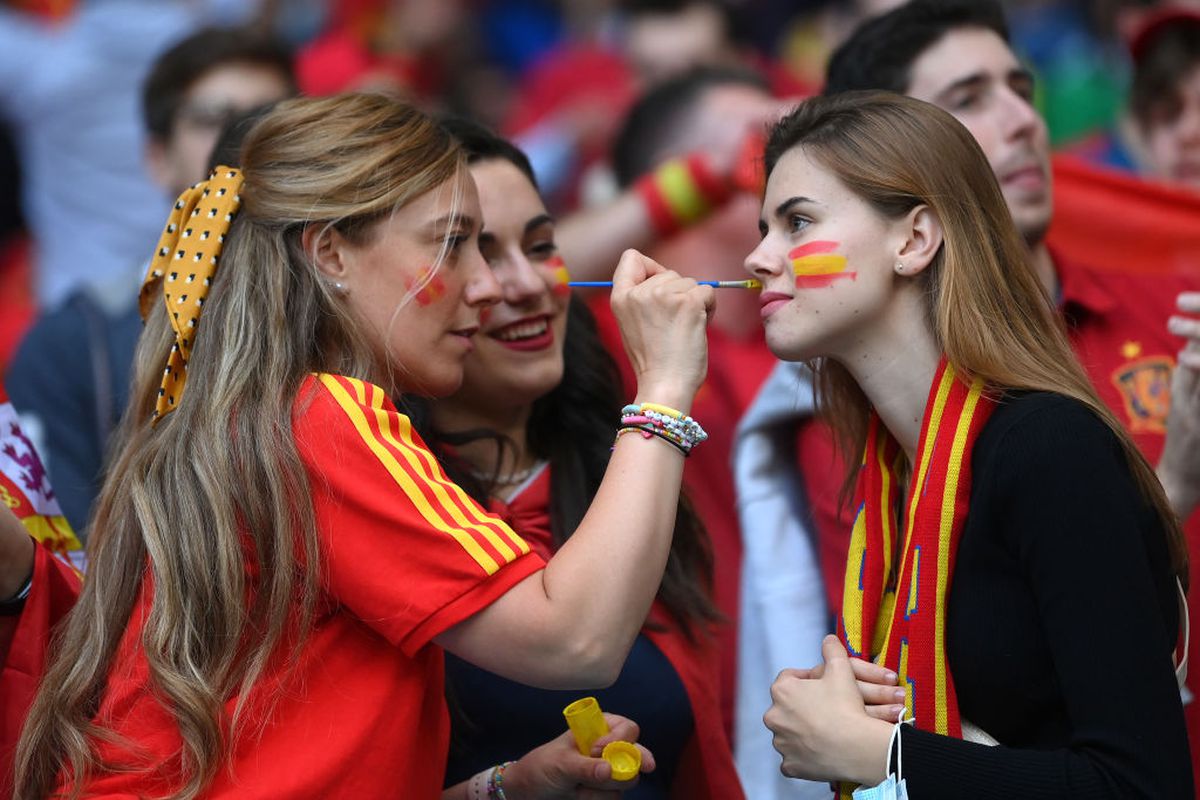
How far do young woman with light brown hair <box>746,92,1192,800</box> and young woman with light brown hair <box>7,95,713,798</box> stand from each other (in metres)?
0.27

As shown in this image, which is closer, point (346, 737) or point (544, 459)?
point (346, 737)

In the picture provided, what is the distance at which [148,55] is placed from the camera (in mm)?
5324

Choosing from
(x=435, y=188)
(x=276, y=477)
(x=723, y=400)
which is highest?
(x=435, y=188)

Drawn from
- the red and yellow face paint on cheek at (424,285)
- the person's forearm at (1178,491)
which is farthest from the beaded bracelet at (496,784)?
the person's forearm at (1178,491)

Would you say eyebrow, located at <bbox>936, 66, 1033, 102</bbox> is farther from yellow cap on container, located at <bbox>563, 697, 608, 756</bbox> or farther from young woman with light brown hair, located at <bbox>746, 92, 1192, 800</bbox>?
yellow cap on container, located at <bbox>563, 697, 608, 756</bbox>

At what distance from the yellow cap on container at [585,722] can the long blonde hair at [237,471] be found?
1.45ft

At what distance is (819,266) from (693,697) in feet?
2.88

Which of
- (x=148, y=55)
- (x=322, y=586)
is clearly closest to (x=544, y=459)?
(x=322, y=586)

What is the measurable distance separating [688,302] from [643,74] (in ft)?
13.0

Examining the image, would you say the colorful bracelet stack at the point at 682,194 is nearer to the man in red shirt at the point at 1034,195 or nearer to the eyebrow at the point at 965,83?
the man in red shirt at the point at 1034,195

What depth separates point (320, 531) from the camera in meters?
2.09

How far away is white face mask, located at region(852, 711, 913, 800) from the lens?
199cm

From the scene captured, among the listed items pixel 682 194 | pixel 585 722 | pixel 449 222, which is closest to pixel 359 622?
pixel 585 722

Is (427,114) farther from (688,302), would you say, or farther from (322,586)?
(322,586)
